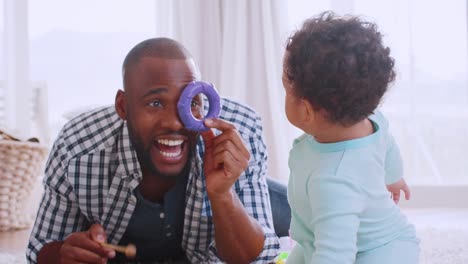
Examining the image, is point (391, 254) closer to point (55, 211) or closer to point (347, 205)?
point (347, 205)

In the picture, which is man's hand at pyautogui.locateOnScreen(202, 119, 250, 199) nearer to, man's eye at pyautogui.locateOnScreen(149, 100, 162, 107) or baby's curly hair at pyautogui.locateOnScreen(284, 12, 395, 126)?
man's eye at pyautogui.locateOnScreen(149, 100, 162, 107)

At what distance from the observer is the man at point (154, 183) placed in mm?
1465

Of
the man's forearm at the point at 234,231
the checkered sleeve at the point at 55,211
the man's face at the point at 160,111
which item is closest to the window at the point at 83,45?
the checkered sleeve at the point at 55,211

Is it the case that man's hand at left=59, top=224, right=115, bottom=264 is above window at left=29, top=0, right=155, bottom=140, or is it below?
below

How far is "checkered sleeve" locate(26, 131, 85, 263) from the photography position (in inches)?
64.4

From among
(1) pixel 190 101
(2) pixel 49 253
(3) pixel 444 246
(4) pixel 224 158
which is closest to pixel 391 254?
(4) pixel 224 158

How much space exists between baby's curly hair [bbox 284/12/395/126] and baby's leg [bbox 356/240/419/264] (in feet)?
0.74

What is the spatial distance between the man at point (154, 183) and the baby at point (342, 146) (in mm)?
225

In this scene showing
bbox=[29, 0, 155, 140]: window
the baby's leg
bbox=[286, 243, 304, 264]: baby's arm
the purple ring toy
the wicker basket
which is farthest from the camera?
bbox=[29, 0, 155, 140]: window

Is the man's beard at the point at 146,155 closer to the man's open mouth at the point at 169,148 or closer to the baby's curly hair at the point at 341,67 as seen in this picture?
the man's open mouth at the point at 169,148

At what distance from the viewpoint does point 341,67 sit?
3.74ft

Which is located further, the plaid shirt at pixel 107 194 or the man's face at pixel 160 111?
the plaid shirt at pixel 107 194

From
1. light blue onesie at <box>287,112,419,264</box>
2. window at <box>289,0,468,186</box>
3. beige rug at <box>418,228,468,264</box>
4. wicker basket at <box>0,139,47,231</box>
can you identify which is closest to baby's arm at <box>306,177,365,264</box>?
light blue onesie at <box>287,112,419,264</box>

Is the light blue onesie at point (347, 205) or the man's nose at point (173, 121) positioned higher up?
the man's nose at point (173, 121)
